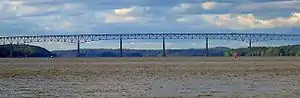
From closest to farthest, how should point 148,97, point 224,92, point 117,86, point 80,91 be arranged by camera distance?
point 148,97 < point 224,92 < point 80,91 < point 117,86

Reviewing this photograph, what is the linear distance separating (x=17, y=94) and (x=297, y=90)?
13.4 metres

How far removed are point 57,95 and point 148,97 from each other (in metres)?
4.61

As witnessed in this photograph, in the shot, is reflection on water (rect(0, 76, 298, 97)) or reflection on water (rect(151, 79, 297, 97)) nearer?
reflection on water (rect(151, 79, 297, 97))

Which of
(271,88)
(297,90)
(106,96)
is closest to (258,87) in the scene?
(271,88)

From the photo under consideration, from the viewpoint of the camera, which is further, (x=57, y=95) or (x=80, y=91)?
(x=80, y=91)

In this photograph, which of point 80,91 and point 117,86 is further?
point 117,86

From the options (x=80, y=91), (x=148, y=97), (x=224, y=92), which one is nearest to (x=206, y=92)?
(x=224, y=92)

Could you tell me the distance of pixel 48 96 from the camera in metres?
32.5

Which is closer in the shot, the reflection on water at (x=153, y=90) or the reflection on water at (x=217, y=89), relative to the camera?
the reflection on water at (x=217, y=89)

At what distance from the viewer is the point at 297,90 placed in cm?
3416

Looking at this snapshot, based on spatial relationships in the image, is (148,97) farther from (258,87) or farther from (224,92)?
(258,87)

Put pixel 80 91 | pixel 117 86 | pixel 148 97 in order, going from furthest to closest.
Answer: pixel 117 86 → pixel 80 91 → pixel 148 97

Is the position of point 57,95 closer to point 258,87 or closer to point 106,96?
point 106,96

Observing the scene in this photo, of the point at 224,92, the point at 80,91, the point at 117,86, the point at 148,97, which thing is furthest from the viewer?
the point at 117,86
